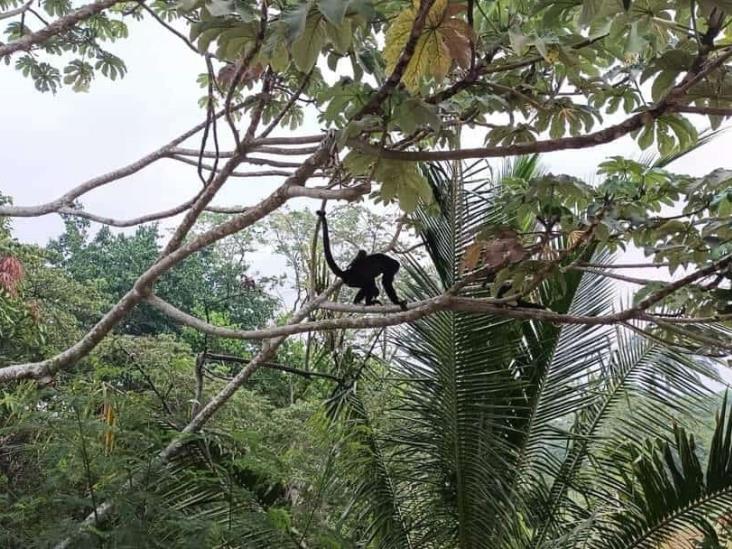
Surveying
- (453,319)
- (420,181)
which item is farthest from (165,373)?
(420,181)

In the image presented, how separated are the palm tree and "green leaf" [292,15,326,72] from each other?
4.99 ft

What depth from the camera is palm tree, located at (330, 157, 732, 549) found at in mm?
2480

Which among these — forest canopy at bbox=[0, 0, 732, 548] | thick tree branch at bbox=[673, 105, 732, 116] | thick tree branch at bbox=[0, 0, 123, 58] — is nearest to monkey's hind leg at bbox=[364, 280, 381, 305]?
forest canopy at bbox=[0, 0, 732, 548]

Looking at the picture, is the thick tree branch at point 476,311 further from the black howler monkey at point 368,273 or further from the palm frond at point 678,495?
the palm frond at point 678,495

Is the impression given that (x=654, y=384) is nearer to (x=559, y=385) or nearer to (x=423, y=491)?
(x=559, y=385)

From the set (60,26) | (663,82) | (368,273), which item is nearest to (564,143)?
(663,82)

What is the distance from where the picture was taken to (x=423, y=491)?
2623 mm

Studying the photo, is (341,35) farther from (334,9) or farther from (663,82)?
(663,82)

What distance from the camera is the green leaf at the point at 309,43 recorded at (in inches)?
37.6

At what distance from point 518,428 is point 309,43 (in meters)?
2.10

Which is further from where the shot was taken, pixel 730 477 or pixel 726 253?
pixel 730 477

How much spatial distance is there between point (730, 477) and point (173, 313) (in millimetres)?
2076

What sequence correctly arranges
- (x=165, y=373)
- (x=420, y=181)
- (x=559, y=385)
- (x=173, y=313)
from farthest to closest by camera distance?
(x=165, y=373) < (x=559, y=385) < (x=173, y=313) < (x=420, y=181)

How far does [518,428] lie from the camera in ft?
8.81
